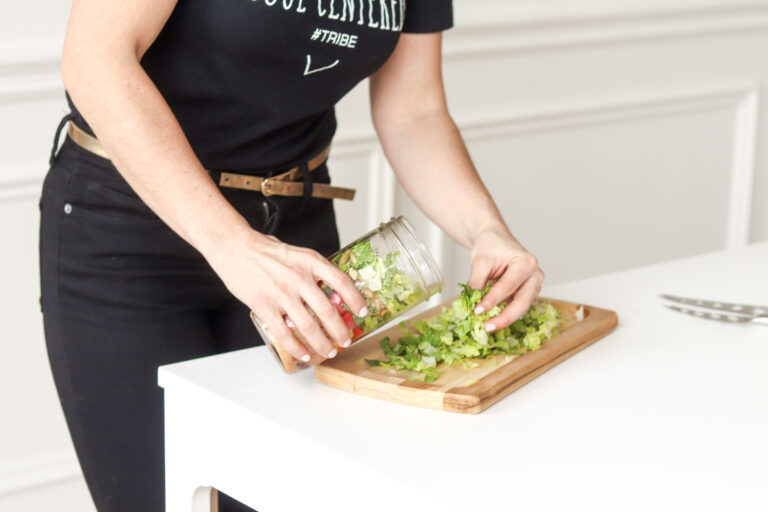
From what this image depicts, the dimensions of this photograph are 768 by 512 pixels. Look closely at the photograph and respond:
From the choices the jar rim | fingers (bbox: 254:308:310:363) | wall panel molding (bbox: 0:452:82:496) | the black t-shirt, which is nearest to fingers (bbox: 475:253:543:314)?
the jar rim

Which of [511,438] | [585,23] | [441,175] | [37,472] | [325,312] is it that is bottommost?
[37,472]

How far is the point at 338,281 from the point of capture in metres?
0.90

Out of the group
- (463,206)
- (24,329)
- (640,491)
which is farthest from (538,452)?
(24,329)

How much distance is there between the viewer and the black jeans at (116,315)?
1191 mm

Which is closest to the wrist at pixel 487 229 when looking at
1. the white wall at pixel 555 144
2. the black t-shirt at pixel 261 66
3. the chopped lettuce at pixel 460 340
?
the chopped lettuce at pixel 460 340

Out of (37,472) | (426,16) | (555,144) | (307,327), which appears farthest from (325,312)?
(555,144)

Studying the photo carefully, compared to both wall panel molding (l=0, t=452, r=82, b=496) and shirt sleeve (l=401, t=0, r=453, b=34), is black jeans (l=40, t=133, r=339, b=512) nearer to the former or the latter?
shirt sleeve (l=401, t=0, r=453, b=34)

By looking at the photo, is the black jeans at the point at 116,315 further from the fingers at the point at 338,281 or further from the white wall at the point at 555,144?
the white wall at the point at 555,144

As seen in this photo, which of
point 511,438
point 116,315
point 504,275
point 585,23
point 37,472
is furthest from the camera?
point 585,23

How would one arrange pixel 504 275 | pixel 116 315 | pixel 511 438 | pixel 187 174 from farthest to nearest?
pixel 116 315 < pixel 504 275 < pixel 187 174 < pixel 511 438

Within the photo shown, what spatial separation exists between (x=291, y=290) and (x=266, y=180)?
34 cm

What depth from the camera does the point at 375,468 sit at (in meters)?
0.82

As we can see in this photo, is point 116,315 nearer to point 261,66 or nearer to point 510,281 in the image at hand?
point 261,66

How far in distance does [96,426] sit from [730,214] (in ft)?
8.06
